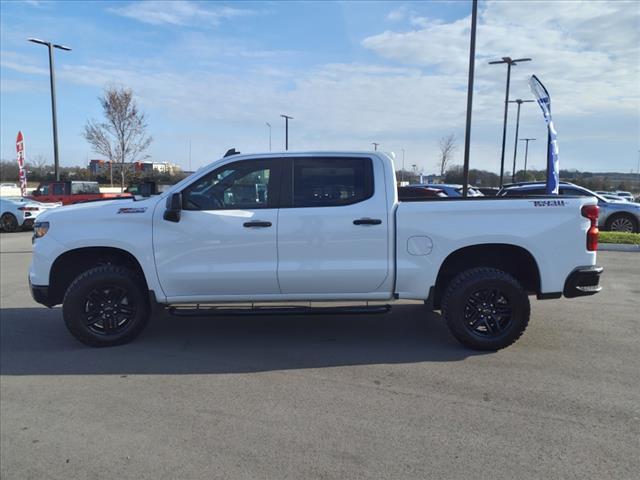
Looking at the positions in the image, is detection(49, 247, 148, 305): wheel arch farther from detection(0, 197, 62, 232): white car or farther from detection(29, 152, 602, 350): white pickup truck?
detection(0, 197, 62, 232): white car

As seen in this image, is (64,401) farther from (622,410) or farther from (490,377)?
(622,410)

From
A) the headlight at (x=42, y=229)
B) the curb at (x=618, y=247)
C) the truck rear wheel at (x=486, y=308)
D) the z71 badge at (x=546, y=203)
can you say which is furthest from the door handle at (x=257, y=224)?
the curb at (x=618, y=247)

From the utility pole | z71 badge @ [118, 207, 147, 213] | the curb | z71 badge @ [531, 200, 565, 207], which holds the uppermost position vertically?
the utility pole

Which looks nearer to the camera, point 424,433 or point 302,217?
point 424,433

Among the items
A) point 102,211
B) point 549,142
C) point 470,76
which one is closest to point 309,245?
point 102,211

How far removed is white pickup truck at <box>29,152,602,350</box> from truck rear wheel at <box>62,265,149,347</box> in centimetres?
1

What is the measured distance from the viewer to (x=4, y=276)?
30.6ft

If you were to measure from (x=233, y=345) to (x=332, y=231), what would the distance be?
1.65 metres

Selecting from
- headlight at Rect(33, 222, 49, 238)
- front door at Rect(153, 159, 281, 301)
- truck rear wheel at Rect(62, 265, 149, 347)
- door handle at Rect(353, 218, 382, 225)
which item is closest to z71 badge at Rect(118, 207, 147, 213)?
front door at Rect(153, 159, 281, 301)

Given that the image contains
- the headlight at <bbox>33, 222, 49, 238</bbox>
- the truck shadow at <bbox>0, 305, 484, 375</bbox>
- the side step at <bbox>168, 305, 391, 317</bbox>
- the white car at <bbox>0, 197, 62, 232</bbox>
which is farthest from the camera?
the white car at <bbox>0, 197, 62, 232</bbox>

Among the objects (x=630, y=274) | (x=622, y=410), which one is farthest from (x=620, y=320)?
(x=630, y=274)

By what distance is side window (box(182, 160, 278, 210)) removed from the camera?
5.10 meters

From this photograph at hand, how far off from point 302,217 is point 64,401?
8.47ft

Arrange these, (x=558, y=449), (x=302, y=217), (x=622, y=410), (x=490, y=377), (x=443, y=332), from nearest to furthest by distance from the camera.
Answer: (x=558, y=449), (x=622, y=410), (x=490, y=377), (x=302, y=217), (x=443, y=332)
